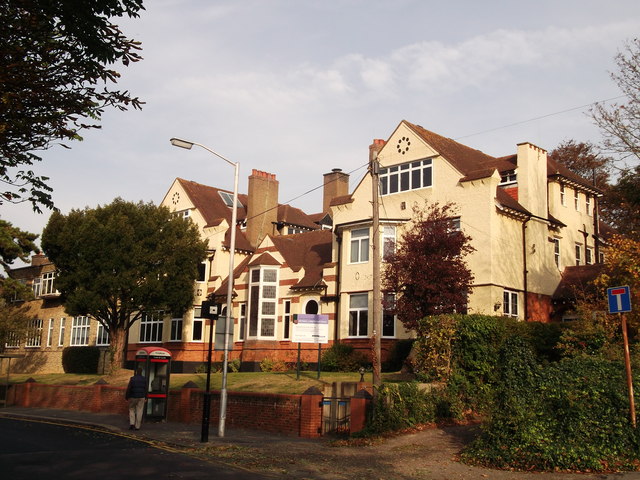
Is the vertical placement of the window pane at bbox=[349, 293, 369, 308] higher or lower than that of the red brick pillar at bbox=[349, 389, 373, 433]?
higher

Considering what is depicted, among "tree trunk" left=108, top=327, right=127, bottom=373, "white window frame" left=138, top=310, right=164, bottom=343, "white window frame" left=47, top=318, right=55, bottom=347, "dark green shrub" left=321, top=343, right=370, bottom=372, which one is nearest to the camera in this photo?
"dark green shrub" left=321, top=343, right=370, bottom=372

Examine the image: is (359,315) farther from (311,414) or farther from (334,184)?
(334,184)

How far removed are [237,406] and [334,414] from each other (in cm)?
398

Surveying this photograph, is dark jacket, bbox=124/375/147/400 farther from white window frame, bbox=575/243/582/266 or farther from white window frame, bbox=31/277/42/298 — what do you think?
white window frame, bbox=31/277/42/298

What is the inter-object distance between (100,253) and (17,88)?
26.9 m

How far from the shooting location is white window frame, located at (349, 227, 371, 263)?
1344 inches

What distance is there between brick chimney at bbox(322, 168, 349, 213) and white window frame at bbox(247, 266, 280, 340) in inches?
511

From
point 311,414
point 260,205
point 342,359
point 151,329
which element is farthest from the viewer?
point 260,205

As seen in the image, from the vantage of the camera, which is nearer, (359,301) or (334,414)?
(334,414)

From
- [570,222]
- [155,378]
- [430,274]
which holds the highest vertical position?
[570,222]

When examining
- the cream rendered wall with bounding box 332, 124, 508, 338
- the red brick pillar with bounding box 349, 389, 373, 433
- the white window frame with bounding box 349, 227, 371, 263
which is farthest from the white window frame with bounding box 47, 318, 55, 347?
the red brick pillar with bounding box 349, 389, 373, 433

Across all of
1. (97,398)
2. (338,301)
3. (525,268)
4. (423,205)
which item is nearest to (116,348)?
(97,398)

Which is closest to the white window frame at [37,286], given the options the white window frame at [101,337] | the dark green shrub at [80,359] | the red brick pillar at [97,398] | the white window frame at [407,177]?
the dark green shrub at [80,359]

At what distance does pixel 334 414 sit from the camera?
18734 mm
